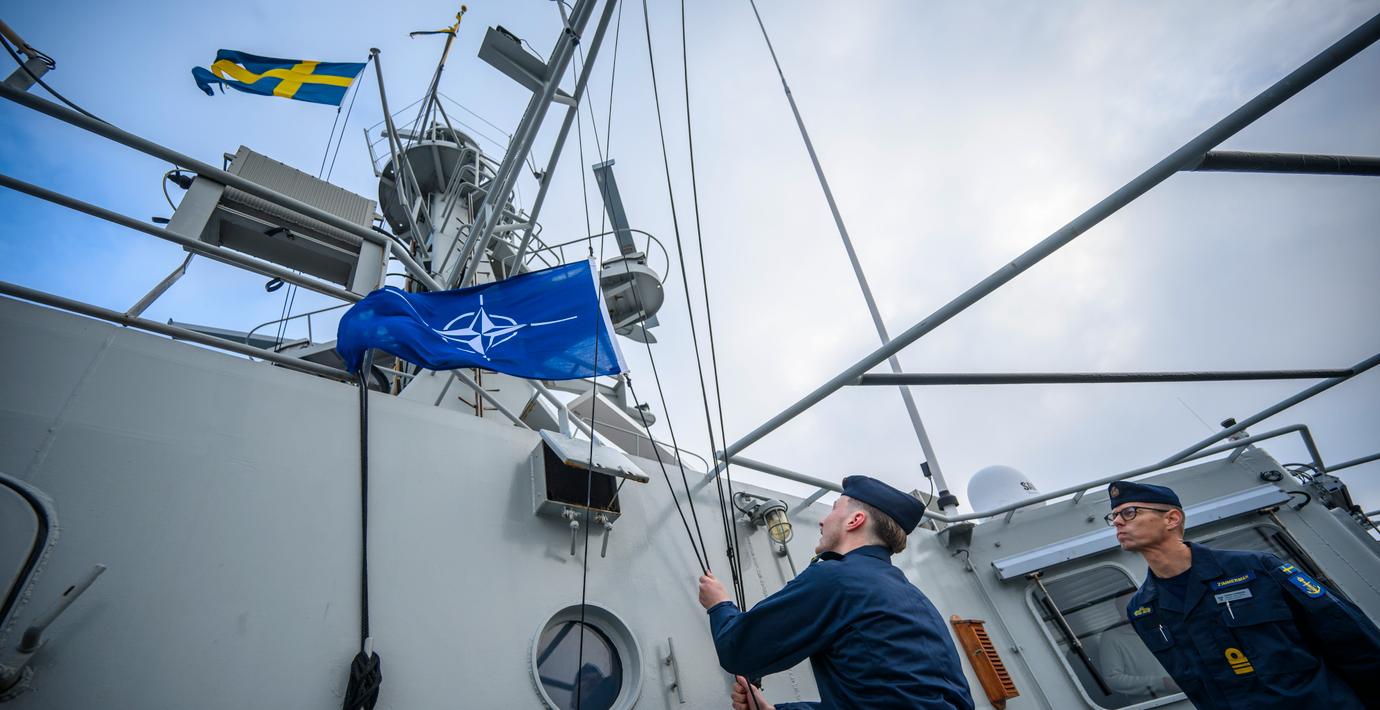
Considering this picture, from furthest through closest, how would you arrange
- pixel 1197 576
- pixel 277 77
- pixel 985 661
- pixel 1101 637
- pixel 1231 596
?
pixel 277 77, pixel 1101 637, pixel 985 661, pixel 1197 576, pixel 1231 596

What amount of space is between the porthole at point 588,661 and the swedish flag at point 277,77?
4.79 meters

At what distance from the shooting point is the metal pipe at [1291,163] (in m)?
1.38

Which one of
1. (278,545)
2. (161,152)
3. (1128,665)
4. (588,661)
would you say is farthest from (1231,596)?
(161,152)

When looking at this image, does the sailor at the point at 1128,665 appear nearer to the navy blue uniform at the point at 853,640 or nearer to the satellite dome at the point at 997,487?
the satellite dome at the point at 997,487

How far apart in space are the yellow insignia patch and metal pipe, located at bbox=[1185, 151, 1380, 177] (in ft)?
5.99

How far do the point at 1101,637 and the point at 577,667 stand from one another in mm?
3963

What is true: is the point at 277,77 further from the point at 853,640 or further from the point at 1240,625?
the point at 1240,625

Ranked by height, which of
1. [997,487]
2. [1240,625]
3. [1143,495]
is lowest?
[1240,625]

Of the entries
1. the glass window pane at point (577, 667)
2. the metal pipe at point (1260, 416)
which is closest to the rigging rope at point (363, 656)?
the glass window pane at point (577, 667)

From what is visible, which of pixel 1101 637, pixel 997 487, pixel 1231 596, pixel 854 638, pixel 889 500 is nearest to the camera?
pixel 854 638

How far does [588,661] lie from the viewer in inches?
102

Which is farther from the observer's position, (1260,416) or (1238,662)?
(1260,416)

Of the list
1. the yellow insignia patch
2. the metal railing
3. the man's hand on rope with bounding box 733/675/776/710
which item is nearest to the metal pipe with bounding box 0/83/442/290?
the metal railing

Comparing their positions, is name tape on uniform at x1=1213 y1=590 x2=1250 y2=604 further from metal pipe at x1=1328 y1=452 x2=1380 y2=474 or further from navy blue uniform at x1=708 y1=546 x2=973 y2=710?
metal pipe at x1=1328 y1=452 x2=1380 y2=474
